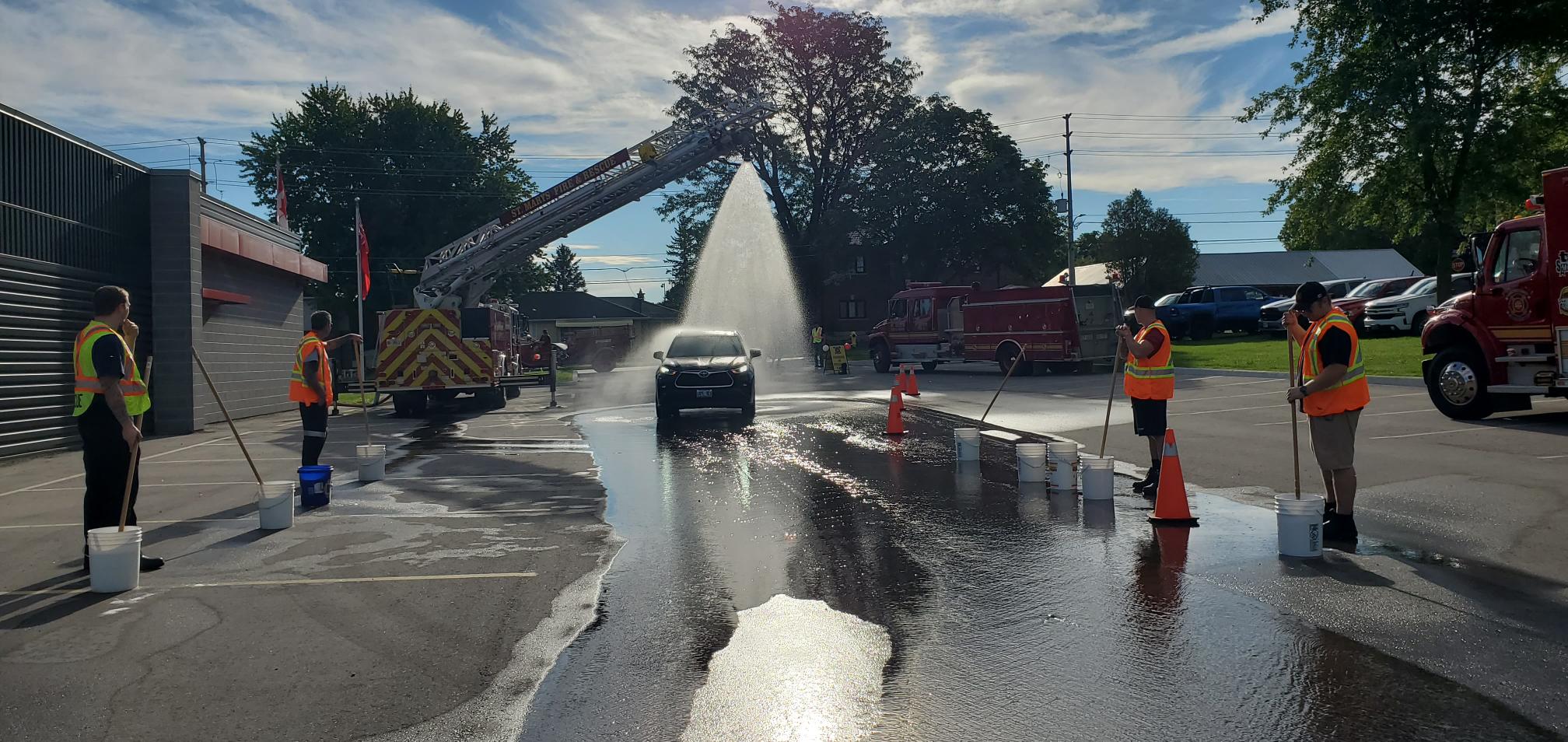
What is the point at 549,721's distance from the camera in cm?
410

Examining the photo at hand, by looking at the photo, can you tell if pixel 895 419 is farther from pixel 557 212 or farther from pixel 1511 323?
pixel 557 212

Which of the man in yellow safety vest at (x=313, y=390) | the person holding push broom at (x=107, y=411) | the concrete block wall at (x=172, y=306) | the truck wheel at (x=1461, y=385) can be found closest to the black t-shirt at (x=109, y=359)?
the person holding push broom at (x=107, y=411)

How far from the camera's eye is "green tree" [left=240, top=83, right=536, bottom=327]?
46156 millimetres

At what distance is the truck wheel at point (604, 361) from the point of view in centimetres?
4794

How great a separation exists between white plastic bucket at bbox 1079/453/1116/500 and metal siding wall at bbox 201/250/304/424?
15.1 meters

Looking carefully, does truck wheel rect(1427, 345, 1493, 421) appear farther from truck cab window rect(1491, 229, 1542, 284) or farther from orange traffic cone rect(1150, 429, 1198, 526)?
orange traffic cone rect(1150, 429, 1198, 526)

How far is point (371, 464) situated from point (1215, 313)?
113 ft

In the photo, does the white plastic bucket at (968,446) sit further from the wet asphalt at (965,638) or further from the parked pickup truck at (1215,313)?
the parked pickup truck at (1215,313)

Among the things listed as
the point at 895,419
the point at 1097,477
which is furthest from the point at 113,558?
the point at 895,419

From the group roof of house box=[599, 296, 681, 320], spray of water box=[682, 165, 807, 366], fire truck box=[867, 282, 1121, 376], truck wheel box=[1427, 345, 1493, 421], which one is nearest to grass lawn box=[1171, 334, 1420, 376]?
fire truck box=[867, 282, 1121, 376]

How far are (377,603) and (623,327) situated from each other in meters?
46.5

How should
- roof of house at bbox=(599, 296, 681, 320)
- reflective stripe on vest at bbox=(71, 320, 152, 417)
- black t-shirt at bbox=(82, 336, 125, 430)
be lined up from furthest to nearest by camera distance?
roof of house at bbox=(599, 296, 681, 320), reflective stripe on vest at bbox=(71, 320, 152, 417), black t-shirt at bbox=(82, 336, 125, 430)

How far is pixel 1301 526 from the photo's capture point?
21.9ft

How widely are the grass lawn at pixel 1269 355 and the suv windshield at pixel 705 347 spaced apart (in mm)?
10906
